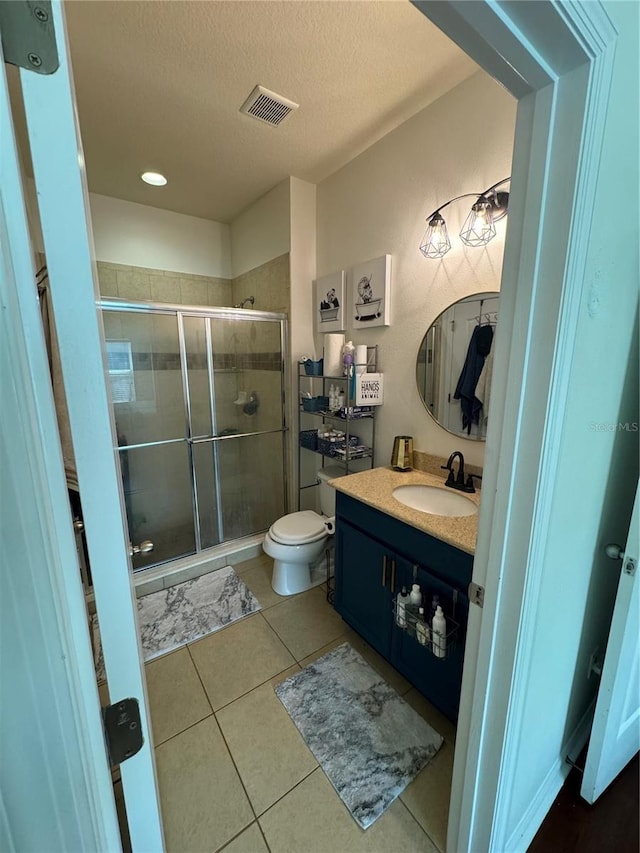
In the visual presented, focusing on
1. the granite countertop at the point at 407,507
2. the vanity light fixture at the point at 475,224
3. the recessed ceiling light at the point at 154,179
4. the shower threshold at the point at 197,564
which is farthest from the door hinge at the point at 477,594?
the recessed ceiling light at the point at 154,179

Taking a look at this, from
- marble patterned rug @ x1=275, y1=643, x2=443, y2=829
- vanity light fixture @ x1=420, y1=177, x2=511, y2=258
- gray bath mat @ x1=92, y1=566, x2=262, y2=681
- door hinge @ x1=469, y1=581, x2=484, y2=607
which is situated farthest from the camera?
gray bath mat @ x1=92, y1=566, x2=262, y2=681

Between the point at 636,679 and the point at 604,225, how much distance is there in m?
1.35

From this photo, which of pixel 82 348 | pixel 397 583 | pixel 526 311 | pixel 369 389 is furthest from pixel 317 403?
pixel 82 348

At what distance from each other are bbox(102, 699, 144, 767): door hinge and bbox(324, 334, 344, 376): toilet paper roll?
1867 millimetres

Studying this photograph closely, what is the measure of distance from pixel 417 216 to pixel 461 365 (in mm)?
802

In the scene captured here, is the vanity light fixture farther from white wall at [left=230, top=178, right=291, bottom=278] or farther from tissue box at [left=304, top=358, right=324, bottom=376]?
white wall at [left=230, top=178, right=291, bottom=278]

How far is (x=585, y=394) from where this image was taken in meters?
0.75

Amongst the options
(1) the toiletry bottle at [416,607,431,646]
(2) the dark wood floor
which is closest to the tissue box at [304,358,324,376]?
(1) the toiletry bottle at [416,607,431,646]

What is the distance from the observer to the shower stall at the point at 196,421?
220 cm

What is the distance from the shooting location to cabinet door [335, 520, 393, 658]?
1505 mm

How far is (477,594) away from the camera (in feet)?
2.65

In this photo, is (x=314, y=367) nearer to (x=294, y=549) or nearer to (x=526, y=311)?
(x=294, y=549)

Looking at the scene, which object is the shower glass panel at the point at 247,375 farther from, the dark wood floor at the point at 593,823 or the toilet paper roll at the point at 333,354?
the dark wood floor at the point at 593,823

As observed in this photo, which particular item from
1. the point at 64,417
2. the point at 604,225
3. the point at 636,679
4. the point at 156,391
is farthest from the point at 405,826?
the point at 156,391
